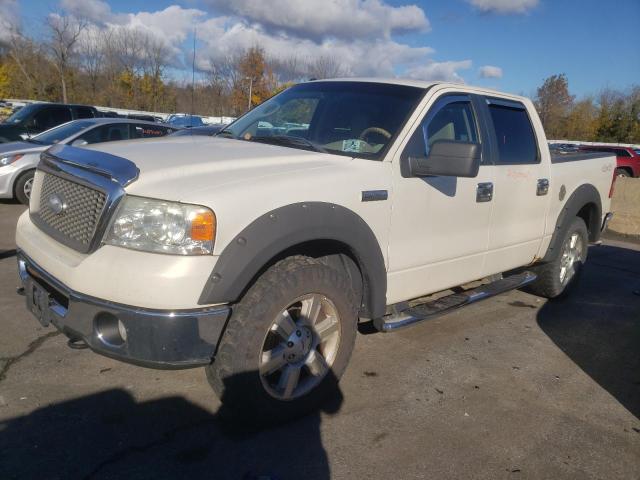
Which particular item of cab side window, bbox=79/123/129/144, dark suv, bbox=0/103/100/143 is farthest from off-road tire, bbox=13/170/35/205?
dark suv, bbox=0/103/100/143

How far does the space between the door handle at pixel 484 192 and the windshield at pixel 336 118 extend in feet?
2.77

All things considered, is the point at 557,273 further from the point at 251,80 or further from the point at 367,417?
the point at 251,80

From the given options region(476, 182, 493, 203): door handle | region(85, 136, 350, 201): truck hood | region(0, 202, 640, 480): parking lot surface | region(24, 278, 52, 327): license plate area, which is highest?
region(85, 136, 350, 201): truck hood

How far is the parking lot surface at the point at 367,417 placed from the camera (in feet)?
8.66

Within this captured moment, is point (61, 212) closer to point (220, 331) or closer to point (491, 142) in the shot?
point (220, 331)

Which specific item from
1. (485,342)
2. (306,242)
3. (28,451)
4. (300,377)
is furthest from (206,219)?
(485,342)

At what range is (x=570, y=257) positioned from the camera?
18.6 feet

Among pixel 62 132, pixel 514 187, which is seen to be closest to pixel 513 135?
pixel 514 187

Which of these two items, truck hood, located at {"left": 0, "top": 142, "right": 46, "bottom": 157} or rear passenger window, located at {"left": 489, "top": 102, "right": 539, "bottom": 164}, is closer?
rear passenger window, located at {"left": 489, "top": 102, "right": 539, "bottom": 164}

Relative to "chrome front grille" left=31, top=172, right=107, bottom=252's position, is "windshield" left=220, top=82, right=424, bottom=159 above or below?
above

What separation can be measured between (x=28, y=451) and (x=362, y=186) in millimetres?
2193

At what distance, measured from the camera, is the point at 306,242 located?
9.49 ft

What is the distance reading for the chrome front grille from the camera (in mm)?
2598

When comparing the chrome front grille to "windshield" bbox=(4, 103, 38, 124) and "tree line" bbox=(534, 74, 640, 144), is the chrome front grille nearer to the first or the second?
"windshield" bbox=(4, 103, 38, 124)
